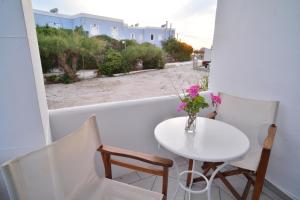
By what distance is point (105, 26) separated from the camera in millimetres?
1869

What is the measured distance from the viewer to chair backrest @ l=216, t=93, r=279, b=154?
168 cm

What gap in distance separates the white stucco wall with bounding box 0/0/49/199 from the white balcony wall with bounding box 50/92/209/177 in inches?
14.0

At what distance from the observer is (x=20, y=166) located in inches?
30.8

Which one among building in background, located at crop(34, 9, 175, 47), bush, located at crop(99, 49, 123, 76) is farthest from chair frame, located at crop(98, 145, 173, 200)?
building in background, located at crop(34, 9, 175, 47)

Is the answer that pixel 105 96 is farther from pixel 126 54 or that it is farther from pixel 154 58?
pixel 154 58

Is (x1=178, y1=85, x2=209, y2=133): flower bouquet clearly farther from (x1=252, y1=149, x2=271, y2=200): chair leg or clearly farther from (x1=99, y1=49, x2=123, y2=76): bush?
(x1=99, y1=49, x2=123, y2=76): bush

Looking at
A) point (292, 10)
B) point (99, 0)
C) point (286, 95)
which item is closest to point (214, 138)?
point (286, 95)

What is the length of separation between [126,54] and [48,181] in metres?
1.47

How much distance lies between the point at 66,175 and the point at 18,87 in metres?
0.57

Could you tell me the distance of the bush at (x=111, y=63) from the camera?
194cm

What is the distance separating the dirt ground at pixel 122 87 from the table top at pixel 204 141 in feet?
2.07

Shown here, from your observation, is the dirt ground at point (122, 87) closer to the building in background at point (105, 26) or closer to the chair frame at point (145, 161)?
the building in background at point (105, 26)

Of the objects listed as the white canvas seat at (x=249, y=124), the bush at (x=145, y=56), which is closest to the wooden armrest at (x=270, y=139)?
the white canvas seat at (x=249, y=124)

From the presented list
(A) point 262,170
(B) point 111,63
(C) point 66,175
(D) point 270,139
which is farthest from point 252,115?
(C) point 66,175
